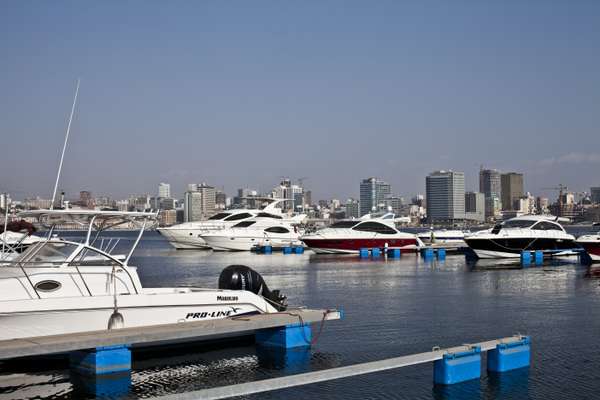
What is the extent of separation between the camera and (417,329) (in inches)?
756

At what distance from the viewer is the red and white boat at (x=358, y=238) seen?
5588 cm

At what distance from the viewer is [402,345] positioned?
16859 mm

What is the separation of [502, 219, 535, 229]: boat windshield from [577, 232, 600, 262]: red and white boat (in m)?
5.48

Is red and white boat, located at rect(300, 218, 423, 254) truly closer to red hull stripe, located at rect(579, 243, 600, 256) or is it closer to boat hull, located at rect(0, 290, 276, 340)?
red hull stripe, located at rect(579, 243, 600, 256)

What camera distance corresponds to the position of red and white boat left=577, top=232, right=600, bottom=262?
43.8m

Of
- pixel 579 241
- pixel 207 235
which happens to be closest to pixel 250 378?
pixel 579 241

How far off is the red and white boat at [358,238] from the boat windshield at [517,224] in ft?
30.2

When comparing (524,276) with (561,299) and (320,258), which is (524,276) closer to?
(561,299)

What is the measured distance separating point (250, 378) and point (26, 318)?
14.7 ft

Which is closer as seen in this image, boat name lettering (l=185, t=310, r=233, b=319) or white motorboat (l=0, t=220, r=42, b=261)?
boat name lettering (l=185, t=310, r=233, b=319)

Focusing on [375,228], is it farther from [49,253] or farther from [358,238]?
[49,253]

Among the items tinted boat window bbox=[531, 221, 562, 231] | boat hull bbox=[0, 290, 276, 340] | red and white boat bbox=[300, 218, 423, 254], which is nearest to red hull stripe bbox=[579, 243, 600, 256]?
tinted boat window bbox=[531, 221, 562, 231]

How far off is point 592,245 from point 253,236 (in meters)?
29.3

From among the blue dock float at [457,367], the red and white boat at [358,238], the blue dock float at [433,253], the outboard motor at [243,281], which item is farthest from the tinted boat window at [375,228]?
the blue dock float at [457,367]
